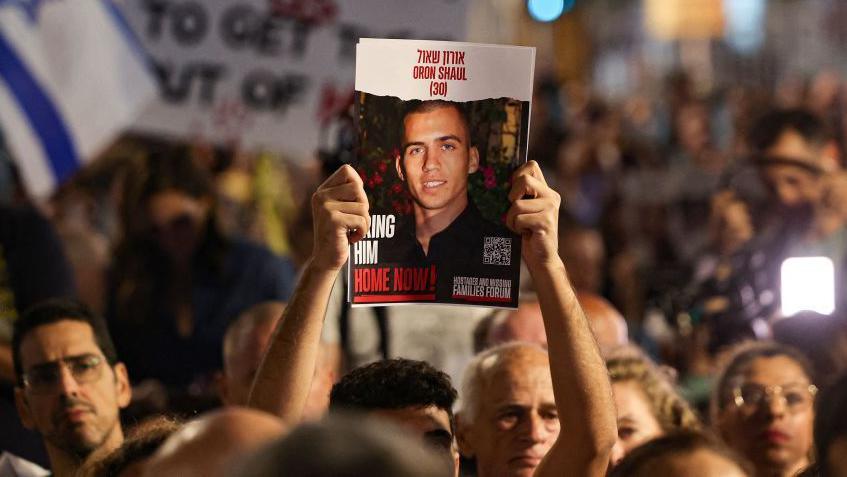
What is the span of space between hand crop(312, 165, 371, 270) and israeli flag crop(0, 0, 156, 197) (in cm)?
393

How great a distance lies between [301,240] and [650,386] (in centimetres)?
278

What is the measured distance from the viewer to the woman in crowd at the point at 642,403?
4.93m

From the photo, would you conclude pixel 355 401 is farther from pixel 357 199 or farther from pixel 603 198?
pixel 603 198

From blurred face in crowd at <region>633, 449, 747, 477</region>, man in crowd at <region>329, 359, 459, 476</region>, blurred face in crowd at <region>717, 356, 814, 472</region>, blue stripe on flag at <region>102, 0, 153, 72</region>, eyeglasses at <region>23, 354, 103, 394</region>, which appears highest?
blue stripe on flag at <region>102, 0, 153, 72</region>

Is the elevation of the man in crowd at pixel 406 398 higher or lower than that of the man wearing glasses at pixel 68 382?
higher

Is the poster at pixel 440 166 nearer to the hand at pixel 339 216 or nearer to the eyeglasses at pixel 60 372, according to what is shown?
the hand at pixel 339 216

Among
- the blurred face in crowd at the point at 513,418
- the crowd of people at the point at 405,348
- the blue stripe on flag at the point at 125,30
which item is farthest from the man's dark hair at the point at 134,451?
the blue stripe on flag at the point at 125,30

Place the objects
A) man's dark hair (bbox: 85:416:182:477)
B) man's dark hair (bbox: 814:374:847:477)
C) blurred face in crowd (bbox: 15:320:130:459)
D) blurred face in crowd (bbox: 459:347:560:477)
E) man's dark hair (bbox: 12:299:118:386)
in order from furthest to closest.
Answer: man's dark hair (bbox: 12:299:118:386) → blurred face in crowd (bbox: 15:320:130:459) → blurred face in crowd (bbox: 459:347:560:477) → man's dark hair (bbox: 85:416:182:477) → man's dark hair (bbox: 814:374:847:477)

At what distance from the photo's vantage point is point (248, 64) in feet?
28.1

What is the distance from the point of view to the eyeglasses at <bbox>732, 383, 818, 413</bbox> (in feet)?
17.3

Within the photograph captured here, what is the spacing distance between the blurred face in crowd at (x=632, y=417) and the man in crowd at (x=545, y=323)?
1.03 m

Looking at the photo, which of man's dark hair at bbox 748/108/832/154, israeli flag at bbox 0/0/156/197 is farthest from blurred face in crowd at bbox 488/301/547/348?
israeli flag at bbox 0/0/156/197

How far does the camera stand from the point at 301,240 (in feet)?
24.9

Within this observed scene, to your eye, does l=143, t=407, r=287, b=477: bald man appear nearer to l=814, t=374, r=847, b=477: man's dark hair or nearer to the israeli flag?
l=814, t=374, r=847, b=477: man's dark hair
